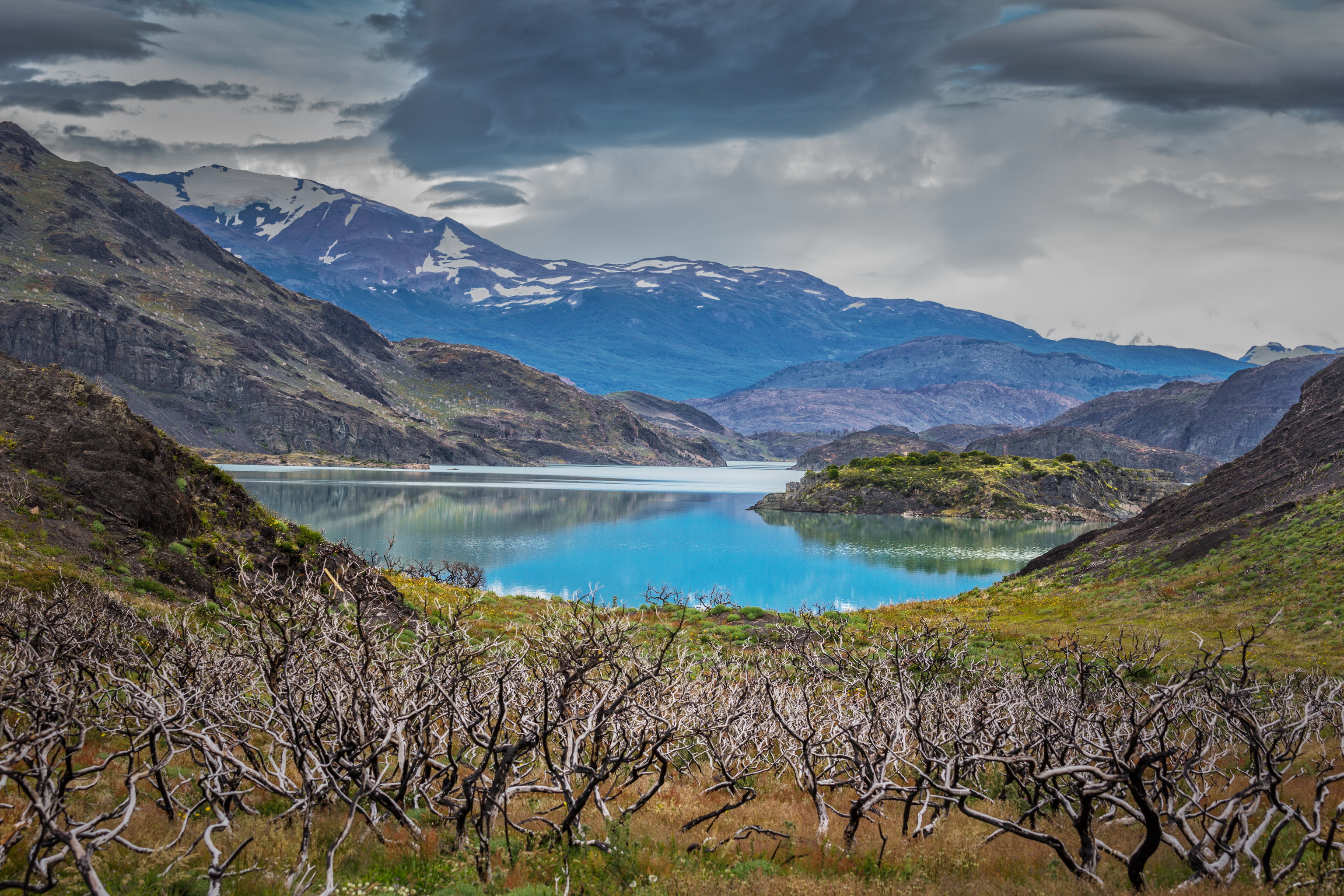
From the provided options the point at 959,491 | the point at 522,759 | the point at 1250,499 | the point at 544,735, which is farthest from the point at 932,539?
the point at 544,735

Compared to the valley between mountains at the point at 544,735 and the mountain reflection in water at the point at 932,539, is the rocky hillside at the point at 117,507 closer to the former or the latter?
the valley between mountains at the point at 544,735

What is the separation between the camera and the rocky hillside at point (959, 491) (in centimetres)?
13925

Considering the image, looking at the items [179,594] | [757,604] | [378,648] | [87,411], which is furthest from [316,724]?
[757,604]

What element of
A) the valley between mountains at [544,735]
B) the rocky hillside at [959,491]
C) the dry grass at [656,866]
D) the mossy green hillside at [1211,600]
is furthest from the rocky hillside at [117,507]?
the rocky hillside at [959,491]

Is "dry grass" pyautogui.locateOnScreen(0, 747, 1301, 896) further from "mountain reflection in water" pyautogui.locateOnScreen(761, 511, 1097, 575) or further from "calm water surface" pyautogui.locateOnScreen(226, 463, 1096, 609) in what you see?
"mountain reflection in water" pyautogui.locateOnScreen(761, 511, 1097, 575)

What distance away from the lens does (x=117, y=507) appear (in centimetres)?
2534

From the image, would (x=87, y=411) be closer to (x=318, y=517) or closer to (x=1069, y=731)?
(x=1069, y=731)

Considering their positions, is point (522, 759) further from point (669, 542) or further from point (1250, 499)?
point (669, 542)

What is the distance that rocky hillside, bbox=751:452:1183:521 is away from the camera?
13925 centimetres

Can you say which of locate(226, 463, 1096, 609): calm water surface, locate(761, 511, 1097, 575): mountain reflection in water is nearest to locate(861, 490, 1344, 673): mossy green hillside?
locate(226, 463, 1096, 609): calm water surface

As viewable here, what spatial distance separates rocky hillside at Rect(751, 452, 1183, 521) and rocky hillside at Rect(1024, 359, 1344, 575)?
79.5 meters

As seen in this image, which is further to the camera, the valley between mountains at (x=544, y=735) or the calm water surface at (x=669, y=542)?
the calm water surface at (x=669, y=542)

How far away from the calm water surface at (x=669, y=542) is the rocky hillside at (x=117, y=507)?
18.4 feet

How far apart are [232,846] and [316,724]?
5.71 ft
